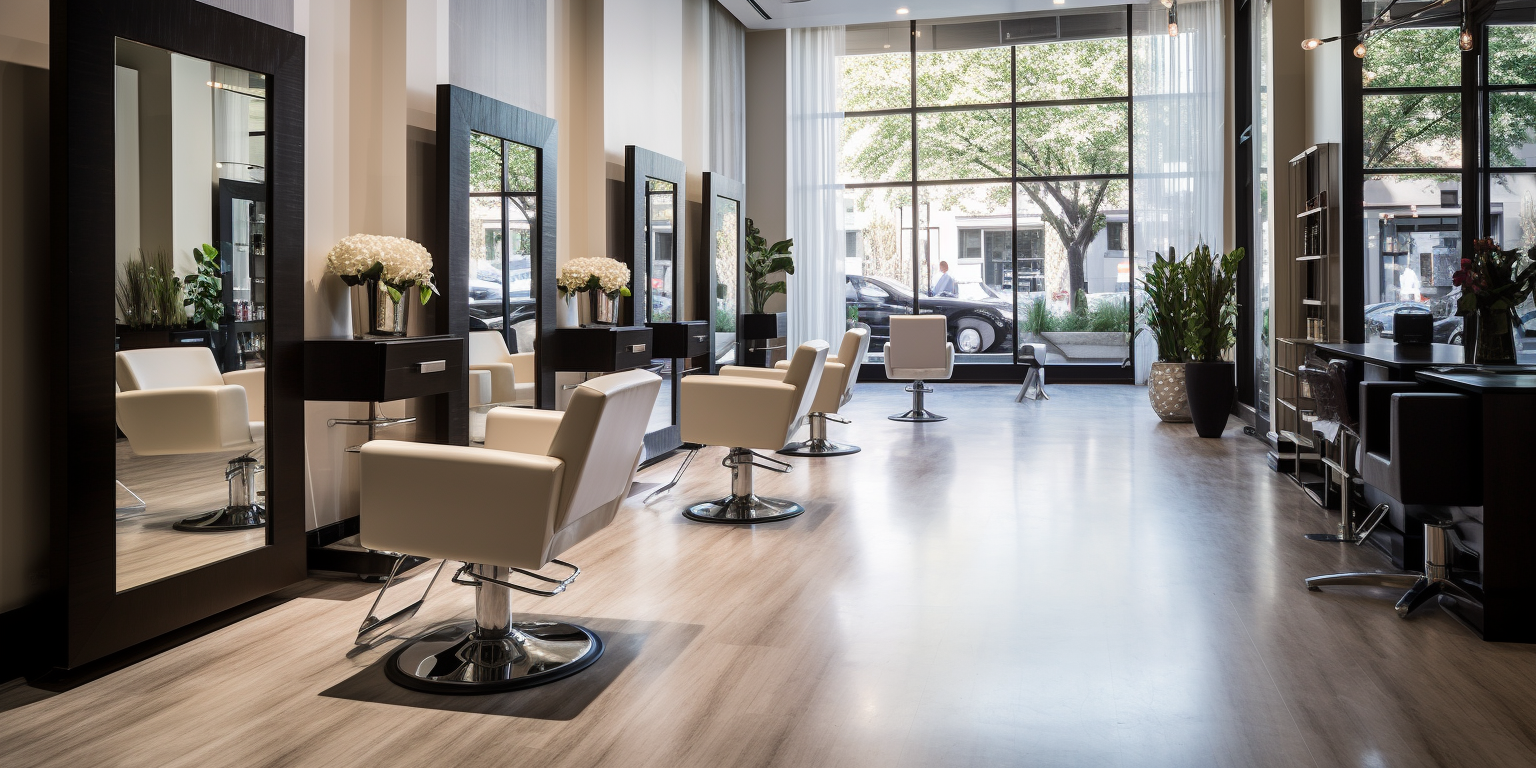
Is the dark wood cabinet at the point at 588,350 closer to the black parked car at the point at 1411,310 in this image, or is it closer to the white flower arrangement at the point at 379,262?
the white flower arrangement at the point at 379,262

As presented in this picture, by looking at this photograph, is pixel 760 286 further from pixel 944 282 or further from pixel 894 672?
pixel 894 672

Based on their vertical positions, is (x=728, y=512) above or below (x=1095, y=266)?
below

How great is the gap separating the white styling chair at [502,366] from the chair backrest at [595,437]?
2.18m

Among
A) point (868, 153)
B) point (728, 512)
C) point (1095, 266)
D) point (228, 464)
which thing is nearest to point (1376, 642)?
point (728, 512)

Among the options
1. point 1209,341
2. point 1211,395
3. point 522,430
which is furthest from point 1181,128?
point 522,430

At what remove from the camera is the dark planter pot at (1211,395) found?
7871 mm

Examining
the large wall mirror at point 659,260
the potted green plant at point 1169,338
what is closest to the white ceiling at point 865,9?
the potted green plant at point 1169,338

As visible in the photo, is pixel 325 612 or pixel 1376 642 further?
pixel 325 612

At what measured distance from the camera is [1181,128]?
35.3ft

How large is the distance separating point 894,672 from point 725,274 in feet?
19.4

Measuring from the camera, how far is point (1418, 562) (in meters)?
4.05

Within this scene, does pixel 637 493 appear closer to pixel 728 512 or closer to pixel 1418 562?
pixel 728 512

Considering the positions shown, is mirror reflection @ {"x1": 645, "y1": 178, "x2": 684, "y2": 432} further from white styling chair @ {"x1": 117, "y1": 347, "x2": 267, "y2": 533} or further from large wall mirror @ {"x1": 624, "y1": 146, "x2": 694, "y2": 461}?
white styling chair @ {"x1": 117, "y1": 347, "x2": 267, "y2": 533}

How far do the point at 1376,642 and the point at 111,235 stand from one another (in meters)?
3.89
